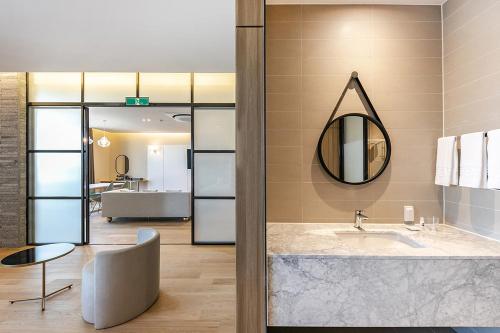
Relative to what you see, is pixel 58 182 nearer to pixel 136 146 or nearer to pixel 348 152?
pixel 348 152

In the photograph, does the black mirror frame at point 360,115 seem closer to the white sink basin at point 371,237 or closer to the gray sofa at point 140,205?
the white sink basin at point 371,237

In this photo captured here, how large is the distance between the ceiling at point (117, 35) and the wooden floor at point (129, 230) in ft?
9.23

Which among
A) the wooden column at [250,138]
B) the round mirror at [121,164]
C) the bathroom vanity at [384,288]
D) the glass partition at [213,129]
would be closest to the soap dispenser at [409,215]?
the bathroom vanity at [384,288]

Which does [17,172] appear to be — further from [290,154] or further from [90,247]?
[290,154]

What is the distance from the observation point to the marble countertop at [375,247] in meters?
1.46

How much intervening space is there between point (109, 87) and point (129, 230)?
9.18 feet

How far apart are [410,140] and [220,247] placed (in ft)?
10.1

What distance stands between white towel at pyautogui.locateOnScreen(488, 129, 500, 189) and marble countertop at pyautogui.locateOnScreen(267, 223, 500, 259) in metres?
0.40

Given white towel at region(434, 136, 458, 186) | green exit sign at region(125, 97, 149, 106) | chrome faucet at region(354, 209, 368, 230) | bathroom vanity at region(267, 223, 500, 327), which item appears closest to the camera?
bathroom vanity at region(267, 223, 500, 327)

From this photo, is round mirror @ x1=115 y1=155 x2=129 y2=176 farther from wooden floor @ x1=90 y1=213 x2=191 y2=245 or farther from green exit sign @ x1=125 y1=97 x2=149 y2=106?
green exit sign @ x1=125 y1=97 x2=149 y2=106

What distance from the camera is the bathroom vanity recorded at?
4.67ft

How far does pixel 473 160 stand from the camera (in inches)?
66.1

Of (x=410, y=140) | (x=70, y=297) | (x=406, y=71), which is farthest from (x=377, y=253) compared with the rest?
(x=70, y=297)

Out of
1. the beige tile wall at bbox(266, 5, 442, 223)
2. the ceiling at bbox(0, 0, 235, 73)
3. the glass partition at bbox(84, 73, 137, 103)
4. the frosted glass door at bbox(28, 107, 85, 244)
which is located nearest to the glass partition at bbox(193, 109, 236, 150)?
the ceiling at bbox(0, 0, 235, 73)
